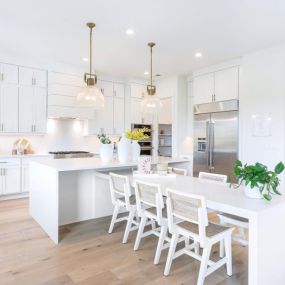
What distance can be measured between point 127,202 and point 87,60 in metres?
3.36

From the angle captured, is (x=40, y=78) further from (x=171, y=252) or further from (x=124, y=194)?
(x=171, y=252)

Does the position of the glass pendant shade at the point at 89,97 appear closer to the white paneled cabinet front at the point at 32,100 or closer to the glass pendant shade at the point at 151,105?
the glass pendant shade at the point at 151,105

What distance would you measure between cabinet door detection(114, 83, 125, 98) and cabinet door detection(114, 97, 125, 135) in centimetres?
10

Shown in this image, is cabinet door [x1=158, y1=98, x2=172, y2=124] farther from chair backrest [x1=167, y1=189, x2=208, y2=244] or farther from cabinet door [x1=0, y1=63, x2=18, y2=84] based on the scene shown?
chair backrest [x1=167, y1=189, x2=208, y2=244]

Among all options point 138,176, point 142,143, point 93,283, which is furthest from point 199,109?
point 93,283

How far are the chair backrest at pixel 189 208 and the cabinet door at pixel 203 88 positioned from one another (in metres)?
3.67

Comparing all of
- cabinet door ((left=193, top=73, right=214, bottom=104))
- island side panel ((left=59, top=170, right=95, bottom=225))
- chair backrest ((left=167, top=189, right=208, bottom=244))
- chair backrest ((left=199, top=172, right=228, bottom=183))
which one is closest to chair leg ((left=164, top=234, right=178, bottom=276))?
chair backrest ((left=167, top=189, right=208, bottom=244))

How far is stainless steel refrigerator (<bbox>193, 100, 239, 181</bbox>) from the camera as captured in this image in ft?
15.5

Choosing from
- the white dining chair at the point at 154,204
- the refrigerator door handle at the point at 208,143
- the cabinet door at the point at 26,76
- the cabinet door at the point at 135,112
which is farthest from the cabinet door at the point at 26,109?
the refrigerator door handle at the point at 208,143

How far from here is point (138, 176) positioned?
2898 mm

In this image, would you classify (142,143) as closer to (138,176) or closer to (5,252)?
(138,176)

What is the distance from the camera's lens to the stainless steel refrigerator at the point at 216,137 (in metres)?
4.74

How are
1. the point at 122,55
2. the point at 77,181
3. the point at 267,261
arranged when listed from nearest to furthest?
the point at 267,261 → the point at 77,181 → the point at 122,55

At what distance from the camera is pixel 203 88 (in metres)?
5.38
